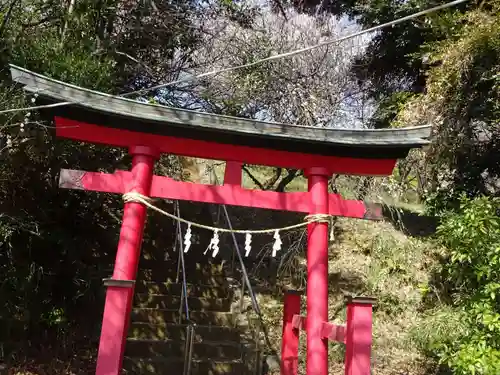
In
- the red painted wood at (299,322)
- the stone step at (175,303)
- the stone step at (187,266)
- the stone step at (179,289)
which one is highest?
the stone step at (187,266)

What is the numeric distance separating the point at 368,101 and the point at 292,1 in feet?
10.2

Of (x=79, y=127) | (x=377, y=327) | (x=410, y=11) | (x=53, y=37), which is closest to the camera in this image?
(x=79, y=127)

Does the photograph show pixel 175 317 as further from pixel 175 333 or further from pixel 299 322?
pixel 299 322

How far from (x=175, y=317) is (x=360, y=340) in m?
3.26

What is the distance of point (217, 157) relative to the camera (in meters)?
4.67

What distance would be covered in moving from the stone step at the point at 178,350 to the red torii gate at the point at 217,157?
1.66 m

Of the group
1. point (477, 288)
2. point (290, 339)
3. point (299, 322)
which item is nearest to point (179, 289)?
point (290, 339)

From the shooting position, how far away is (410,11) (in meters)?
8.61

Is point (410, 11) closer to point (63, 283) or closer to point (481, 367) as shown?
point (481, 367)

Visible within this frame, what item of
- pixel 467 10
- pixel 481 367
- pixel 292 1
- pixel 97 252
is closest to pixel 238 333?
pixel 97 252

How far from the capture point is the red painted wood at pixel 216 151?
14.6ft

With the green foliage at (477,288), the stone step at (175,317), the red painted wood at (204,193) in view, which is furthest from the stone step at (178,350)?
the green foliage at (477,288)

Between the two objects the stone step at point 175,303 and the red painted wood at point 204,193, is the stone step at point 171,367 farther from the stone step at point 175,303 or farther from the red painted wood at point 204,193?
the red painted wood at point 204,193

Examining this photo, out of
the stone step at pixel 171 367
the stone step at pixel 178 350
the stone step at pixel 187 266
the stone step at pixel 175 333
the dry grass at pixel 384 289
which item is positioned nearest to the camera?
the stone step at pixel 171 367
